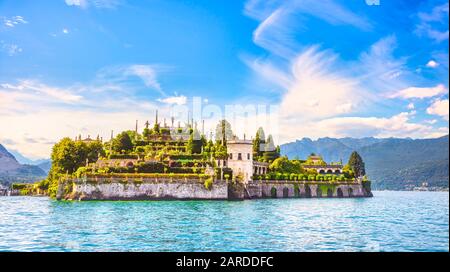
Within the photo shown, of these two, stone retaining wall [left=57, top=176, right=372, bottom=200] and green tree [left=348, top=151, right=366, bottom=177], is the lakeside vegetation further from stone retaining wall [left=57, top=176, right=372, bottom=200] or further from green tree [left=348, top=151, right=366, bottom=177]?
green tree [left=348, top=151, right=366, bottom=177]

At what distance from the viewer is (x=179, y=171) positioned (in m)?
38.8

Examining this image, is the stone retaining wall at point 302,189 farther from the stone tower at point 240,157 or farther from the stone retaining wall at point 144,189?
the stone retaining wall at point 144,189

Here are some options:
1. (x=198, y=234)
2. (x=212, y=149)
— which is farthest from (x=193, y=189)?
(x=198, y=234)

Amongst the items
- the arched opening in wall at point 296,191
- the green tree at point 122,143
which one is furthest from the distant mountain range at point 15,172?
the arched opening in wall at point 296,191

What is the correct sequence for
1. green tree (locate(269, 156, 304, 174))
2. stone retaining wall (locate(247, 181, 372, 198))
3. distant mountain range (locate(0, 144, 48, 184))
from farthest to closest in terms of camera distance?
green tree (locate(269, 156, 304, 174)), stone retaining wall (locate(247, 181, 372, 198)), distant mountain range (locate(0, 144, 48, 184))

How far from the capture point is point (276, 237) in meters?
12.8

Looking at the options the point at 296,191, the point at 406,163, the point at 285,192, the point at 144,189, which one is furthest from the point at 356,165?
the point at 406,163

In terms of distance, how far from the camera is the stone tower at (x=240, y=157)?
137 ft

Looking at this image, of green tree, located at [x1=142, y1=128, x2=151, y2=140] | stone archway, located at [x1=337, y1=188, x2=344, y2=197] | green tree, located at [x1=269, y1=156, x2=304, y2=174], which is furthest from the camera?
green tree, located at [x1=142, y1=128, x2=151, y2=140]

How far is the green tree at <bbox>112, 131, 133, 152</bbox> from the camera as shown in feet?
140

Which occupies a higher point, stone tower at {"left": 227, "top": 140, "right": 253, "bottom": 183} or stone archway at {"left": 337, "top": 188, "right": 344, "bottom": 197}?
stone tower at {"left": 227, "top": 140, "right": 253, "bottom": 183}

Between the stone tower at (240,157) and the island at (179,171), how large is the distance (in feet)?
0.32

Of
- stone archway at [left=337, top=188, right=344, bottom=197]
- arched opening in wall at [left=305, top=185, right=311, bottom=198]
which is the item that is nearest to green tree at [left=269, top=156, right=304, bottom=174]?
arched opening in wall at [left=305, top=185, right=311, bottom=198]
